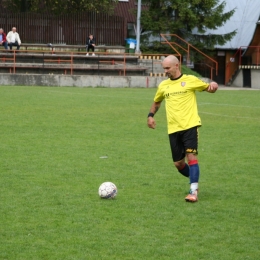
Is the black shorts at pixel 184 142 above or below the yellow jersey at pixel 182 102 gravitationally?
below

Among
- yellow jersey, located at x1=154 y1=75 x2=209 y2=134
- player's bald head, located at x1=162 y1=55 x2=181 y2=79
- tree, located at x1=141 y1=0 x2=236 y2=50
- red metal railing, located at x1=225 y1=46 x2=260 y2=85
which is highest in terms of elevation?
tree, located at x1=141 y1=0 x2=236 y2=50

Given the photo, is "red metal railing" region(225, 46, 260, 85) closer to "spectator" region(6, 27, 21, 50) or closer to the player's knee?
"spectator" region(6, 27, 21, 50)

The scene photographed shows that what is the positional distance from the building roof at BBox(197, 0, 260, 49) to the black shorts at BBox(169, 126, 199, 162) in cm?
4006

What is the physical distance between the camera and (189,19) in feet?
152

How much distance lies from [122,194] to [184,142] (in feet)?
3.38

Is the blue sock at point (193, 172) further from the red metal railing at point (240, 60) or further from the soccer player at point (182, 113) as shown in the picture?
the red metal railing at point (240, 60)

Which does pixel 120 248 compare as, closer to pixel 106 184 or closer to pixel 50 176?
pixel 106 184

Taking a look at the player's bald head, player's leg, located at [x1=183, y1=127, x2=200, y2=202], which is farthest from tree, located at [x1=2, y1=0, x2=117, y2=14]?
player's leg, located at [x1=183, y1=127, x2=200, y2=202]

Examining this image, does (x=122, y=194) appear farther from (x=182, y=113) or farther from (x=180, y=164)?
(x=182, y=113)

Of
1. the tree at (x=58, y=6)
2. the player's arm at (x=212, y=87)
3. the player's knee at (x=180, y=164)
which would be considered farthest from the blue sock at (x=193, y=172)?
the tree at (x=58, y=6)

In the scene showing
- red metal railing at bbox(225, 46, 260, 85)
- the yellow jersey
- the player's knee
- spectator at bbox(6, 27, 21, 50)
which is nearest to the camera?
the yellow jersey

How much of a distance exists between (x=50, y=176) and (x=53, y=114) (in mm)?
10292

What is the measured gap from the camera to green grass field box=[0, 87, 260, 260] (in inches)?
263

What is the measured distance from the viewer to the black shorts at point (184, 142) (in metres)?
8.98
